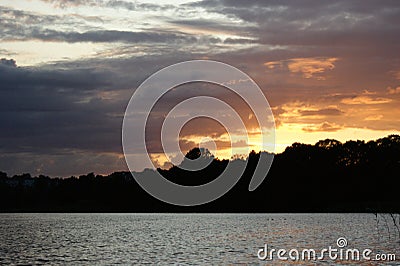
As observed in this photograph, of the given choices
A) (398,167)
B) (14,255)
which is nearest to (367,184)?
(398,167)

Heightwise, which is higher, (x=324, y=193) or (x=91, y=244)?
(x=324, y=193)

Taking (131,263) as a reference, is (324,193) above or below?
above

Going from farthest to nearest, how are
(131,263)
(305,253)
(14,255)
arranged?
1. (14,255)
2. (305,253)
3. (131,263)

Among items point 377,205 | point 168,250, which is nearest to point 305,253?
point 168,250

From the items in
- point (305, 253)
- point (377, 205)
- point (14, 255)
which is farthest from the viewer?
point (377, 205)

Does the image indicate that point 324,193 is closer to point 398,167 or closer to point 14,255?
point 398,167

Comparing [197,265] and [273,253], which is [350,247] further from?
[197,265]

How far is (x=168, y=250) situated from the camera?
73.4 metres

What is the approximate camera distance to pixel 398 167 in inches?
7456

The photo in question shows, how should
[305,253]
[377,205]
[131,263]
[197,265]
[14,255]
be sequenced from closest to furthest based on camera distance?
[197,265]
[131,263]
[305,253]
[14,255]
[377,205]

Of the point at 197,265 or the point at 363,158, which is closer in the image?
the point at 197,265

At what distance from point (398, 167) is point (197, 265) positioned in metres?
144

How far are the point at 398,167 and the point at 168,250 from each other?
130m

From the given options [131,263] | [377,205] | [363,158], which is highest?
[363,158]
